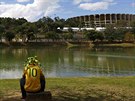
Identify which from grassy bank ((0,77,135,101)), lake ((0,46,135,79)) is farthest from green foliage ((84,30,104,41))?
grassy bank ((0,77,135,101))

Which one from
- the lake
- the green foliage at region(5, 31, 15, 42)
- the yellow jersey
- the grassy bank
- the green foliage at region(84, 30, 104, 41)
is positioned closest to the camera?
the yellow jersey

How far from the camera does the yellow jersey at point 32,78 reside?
8.55 meters

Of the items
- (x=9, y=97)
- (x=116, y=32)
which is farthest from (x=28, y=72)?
(x=116, y=32)

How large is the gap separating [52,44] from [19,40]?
10.2 m

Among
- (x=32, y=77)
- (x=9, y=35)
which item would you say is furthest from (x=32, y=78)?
(x=9, y=35)

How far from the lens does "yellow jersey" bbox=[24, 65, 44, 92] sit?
855 cm

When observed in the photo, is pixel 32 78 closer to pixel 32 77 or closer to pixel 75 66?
pixel 32 77

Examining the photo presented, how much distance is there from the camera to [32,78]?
858cm

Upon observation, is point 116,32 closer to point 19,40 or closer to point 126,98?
point 19,40

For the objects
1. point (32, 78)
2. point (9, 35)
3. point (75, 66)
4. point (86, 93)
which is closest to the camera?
point (32, 78)

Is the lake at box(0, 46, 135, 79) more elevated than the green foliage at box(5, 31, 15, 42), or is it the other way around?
the green foliage at box(5, 31, 15, 42)

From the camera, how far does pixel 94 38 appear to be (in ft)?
326

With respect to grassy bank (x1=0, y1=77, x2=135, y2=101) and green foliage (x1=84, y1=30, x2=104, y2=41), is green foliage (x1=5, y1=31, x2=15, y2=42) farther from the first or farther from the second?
grassy bank (x1=0, y1=77, x2=135, y2=101)

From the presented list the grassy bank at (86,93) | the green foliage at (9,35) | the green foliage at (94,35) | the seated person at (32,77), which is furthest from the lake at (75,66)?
the green foliage at (94,35)
